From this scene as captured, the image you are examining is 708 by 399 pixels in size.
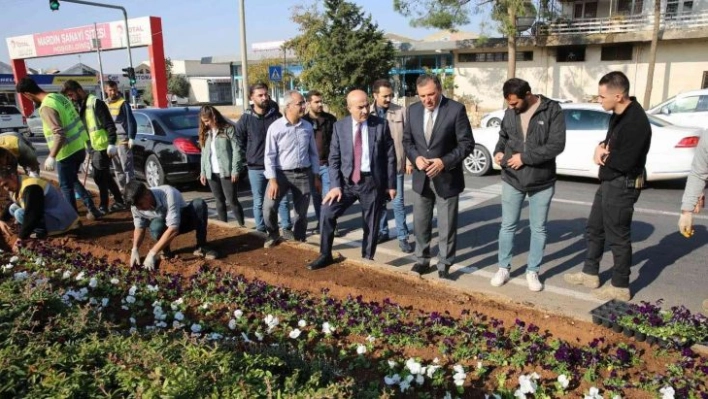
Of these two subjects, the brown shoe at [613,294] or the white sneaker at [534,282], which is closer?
the brown shoe at [613,294]

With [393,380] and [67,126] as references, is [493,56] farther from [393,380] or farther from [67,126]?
[393,380]

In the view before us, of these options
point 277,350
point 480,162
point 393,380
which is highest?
point 277,350

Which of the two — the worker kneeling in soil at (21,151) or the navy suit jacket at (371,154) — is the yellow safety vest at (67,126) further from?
the navy suit jacket at (371,154)

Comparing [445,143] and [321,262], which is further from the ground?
[445,143]

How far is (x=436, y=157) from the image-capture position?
462 centimetres

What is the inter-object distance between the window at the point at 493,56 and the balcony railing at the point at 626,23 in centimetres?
183

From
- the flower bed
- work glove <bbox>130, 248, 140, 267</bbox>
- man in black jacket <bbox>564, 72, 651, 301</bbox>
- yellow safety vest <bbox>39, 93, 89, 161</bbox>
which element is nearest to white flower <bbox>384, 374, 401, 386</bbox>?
the flower bed

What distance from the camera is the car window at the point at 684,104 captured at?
39.3ft

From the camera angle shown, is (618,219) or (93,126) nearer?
(618,219)

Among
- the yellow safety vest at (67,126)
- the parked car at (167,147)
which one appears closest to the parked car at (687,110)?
the parked car at (167,147)

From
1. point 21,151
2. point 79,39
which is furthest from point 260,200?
point 79,39

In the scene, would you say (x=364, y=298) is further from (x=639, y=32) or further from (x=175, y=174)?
(x=639, y=32)

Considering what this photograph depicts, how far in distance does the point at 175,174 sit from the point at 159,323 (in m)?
6.10

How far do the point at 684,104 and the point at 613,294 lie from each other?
10201mm
